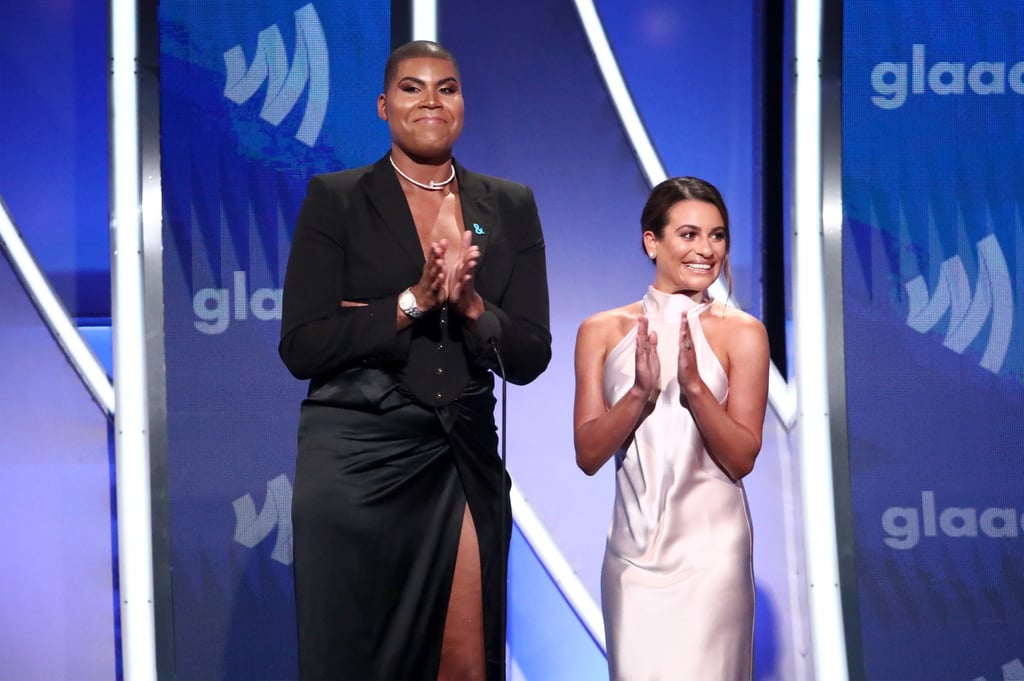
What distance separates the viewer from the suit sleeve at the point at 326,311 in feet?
6.56

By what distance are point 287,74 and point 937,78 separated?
1.95m

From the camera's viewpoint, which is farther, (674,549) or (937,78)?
(937,78)

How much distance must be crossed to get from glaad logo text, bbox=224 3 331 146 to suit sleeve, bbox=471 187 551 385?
130 centimetres

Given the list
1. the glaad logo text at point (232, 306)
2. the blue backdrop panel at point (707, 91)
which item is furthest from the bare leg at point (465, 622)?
the blue backdrop panel at point (707, 91)

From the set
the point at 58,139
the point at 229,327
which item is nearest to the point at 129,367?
the point at 229,327

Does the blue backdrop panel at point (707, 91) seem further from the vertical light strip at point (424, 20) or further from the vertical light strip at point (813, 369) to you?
the vertical light strip at point (424, 20)

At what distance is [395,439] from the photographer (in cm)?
205

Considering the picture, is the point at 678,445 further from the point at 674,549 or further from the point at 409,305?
the point at 409,305

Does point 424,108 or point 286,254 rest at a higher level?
point 424,108

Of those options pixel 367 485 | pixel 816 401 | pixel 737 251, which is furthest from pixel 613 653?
pixel 737 251

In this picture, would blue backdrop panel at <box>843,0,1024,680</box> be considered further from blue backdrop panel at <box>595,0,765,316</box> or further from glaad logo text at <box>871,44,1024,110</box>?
blue backdrop panel at <box>595,0,765,316</box>

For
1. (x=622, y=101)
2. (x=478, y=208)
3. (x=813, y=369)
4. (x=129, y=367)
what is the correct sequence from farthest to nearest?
(x=622, y=101), (x=813, y=369), (x=129, y=367), (x=478, y=208)

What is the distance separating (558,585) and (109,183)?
176 cm

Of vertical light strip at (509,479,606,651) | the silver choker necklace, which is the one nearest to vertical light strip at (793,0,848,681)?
vertical light strip at (509,479,606,651)
